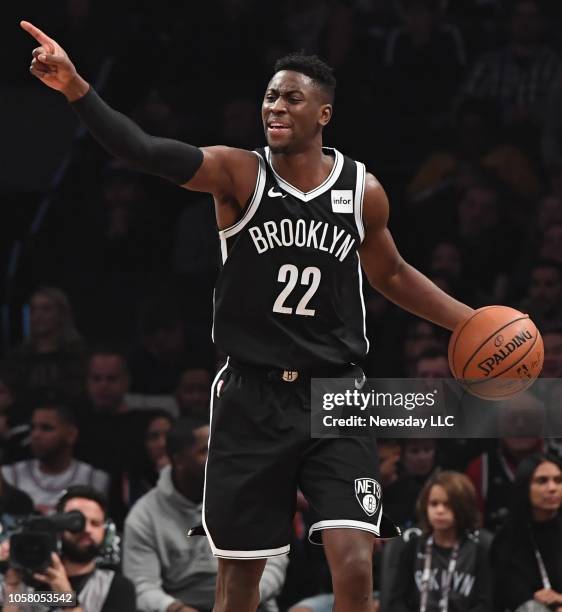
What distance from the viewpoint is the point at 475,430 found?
7844 mm

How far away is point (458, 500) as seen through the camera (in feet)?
23.7

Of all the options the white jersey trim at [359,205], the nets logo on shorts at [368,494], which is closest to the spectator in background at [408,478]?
the nets logo on shorts at [368,494]

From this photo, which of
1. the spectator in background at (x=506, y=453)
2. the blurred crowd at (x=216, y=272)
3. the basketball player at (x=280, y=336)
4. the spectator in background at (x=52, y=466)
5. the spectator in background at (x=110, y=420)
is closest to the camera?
the basketball player at (x=280, y=336)

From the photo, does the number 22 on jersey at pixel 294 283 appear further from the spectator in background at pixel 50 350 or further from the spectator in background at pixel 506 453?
the spectator in background at pixel 50 350

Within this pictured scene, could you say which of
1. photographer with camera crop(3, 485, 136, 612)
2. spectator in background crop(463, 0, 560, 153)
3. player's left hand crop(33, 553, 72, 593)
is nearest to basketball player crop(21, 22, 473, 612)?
player's left hand crop(33, 553, 72, 593)

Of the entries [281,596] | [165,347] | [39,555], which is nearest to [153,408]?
[165,347]

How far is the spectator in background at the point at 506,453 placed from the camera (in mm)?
7789

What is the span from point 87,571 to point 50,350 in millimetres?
2524

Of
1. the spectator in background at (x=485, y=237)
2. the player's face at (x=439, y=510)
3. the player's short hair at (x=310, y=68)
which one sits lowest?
the player's face at (x=439, y=510)

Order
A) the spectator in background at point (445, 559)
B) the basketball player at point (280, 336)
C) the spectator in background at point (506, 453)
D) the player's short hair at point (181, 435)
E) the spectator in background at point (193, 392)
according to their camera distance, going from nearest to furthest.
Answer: the basketball player at point (280, 336), the spectator in background at point (445, 559), the player's short hair at point (181, 435), the spectator in background at point (506, 453), the spectator in background at point (193, 392)

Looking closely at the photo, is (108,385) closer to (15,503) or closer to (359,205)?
(15,503)

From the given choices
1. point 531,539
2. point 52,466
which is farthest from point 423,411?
point 52,466

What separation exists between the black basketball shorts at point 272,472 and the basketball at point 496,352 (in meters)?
0.52

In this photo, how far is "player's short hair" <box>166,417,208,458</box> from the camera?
7504 millimetres
